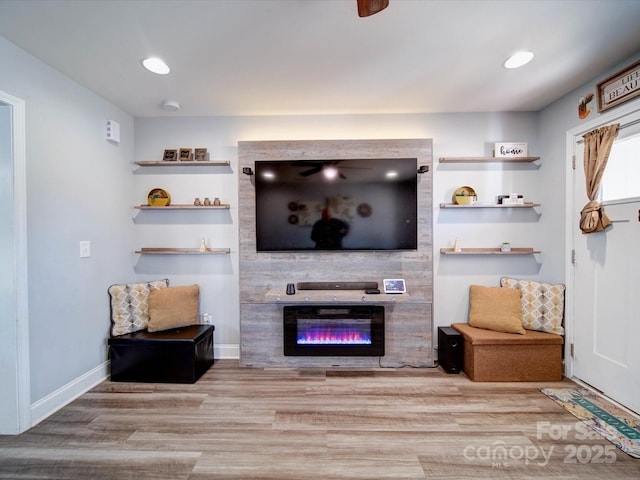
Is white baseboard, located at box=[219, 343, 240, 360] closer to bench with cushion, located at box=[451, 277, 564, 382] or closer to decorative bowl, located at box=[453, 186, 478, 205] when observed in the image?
bench with cushion, located at box=[451, 277, 564, 382]

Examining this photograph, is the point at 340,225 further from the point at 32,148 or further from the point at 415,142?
the point at 32,148

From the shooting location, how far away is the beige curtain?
87.4 inches

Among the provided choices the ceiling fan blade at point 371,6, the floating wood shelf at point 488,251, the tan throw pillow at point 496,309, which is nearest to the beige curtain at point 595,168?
the floating wood shelf at point 488,251

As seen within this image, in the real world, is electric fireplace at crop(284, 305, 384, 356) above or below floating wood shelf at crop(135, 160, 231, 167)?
below

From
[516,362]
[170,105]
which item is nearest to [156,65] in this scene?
[170,105]

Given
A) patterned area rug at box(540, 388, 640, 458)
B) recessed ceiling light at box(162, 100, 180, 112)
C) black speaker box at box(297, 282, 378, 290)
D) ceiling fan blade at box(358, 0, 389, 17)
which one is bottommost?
patterned area rug at box(540, 388, 640, 458)

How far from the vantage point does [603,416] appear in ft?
6.63

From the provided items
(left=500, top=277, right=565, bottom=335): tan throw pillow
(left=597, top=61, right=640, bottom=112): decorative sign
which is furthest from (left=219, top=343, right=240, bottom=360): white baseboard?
(left=597, top=61, right=640, bottom=112): decorative sign

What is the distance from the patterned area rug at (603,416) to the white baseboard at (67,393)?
3969 mm

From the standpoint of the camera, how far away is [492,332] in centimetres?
260

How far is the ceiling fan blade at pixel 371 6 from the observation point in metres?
1.18

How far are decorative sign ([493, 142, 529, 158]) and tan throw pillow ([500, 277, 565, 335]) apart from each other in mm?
1326

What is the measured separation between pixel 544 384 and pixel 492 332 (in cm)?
59

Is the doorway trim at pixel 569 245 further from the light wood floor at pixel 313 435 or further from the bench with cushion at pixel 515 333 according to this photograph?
the light wood floor at pixel 313 435
